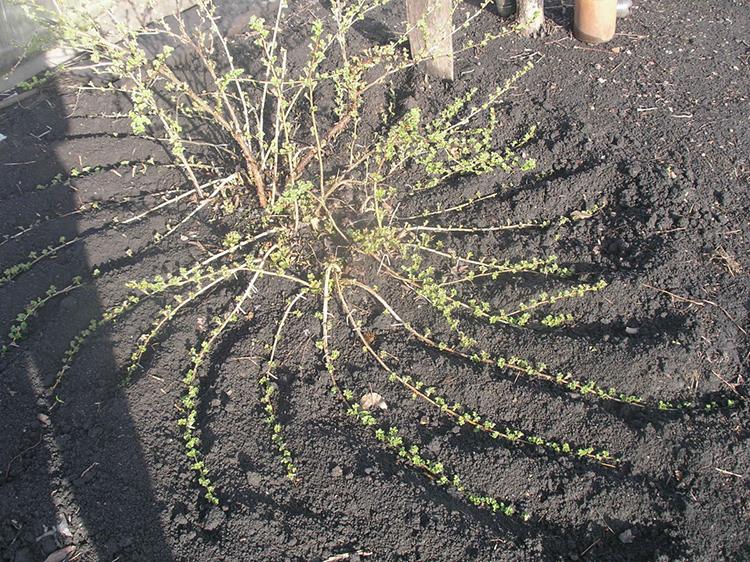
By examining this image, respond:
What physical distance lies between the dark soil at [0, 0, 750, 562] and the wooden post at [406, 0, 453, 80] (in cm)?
47

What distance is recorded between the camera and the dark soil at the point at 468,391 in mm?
2314

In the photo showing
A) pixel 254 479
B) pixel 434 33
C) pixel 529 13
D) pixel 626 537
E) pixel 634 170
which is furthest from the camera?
pixel 529 13

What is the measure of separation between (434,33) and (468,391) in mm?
2353

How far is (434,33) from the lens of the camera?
402 cm

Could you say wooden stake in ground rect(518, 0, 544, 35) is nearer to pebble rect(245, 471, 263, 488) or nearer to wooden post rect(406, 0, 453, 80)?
wooden post rect(406, 0, 453, 80)

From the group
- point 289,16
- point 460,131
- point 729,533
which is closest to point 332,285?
point 460,131

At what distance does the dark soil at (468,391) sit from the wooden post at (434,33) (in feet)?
1.54

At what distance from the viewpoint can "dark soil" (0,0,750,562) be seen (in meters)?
2.31

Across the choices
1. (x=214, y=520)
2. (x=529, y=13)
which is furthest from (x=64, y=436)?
(x=529, y=13)

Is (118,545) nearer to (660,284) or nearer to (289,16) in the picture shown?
(660,284)

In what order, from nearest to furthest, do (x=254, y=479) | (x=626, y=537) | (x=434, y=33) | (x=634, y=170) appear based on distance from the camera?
(x=626, y=537), (x=254, y=479), (x=634, y=170), (x=434, y=33)

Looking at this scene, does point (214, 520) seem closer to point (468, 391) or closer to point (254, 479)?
point (254, 479)

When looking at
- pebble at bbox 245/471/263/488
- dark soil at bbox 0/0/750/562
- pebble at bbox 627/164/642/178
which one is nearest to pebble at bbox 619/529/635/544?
dark soil at bbox 0/0/750/562

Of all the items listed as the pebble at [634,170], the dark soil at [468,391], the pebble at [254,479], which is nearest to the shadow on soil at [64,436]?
the dark soil at [468,391]
